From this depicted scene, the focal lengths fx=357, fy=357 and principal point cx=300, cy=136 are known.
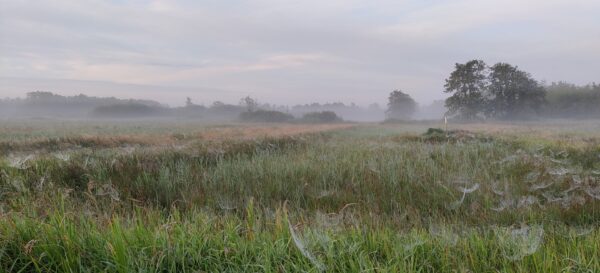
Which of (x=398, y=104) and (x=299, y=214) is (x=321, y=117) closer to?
(x=398, y=104)

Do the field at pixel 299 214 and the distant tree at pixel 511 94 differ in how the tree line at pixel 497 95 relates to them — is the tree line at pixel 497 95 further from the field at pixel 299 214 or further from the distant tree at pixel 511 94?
the field at pixel 299 214

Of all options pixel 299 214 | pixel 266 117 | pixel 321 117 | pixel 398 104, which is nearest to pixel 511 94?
→ pixel 321 117

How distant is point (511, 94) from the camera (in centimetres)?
7444

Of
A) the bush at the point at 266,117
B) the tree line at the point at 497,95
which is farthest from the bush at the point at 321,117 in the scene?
the tree line at the point at 497,95

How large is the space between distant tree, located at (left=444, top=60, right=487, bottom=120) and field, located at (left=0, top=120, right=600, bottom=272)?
68.0 m

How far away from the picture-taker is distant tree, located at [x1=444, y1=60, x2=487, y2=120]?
73.7 m

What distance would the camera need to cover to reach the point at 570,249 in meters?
3.03

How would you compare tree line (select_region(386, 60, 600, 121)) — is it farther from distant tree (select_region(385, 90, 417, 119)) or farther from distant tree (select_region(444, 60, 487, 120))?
distant tree (select_region(385, 90, 417, 119))

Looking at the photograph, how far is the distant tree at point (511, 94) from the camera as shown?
72688 millimetres

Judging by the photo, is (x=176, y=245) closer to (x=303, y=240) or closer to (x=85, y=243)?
(x=85, y=243)

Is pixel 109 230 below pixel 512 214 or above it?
above

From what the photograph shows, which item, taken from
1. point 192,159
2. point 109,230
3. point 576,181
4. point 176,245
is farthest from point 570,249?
point 192,159

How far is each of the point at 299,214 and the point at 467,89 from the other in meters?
79.9

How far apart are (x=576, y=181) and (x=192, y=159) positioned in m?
8.43
